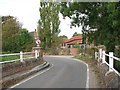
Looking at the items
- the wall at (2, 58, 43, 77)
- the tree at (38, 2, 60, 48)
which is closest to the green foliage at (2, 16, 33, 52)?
the tree at (38, 2, 60, 48)

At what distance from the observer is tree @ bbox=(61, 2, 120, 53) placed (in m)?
10.0

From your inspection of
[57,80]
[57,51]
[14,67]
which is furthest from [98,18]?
[57,51]

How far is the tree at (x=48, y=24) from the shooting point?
124ft

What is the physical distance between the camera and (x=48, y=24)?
37.8 metres

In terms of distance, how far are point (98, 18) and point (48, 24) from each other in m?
28.1

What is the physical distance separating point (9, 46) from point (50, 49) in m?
10.4

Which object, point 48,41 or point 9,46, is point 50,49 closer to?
point 48,41

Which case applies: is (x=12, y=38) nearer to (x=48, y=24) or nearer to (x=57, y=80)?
(x=48, y=24)

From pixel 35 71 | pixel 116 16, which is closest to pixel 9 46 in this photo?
pixel 35 71

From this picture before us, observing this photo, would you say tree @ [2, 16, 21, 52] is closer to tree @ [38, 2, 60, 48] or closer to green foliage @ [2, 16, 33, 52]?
green foliage @ [2, 16, 33, 52]

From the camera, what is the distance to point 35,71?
1118 centimetres

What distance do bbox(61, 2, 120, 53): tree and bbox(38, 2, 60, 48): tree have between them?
25.2m

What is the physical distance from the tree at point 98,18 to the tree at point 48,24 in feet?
82.6

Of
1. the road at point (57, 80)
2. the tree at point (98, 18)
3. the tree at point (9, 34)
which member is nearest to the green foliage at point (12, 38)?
the tree at point (9, 34)
